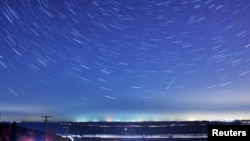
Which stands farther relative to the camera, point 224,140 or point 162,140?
point 162,140

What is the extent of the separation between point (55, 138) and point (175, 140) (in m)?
129

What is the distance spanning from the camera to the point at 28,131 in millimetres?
59188

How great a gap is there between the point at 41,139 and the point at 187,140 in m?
143

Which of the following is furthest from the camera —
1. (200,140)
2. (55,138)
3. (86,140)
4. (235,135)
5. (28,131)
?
(200,140)

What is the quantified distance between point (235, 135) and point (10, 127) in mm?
45368

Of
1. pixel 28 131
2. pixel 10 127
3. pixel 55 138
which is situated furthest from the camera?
pixel 55 138

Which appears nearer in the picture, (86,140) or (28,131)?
(28,131)

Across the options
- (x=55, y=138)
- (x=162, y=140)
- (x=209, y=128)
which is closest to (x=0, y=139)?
(x=55, y=138)

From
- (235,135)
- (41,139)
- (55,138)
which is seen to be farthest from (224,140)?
(55,138)

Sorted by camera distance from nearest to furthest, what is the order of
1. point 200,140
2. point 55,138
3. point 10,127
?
point 10,127
point 55,138
point 200,140

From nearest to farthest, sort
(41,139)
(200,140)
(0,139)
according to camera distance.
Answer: (0,139)
(41,139)
(200,140)

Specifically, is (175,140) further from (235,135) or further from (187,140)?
(235,135)

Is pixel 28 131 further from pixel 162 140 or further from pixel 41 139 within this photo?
pixel 162 140

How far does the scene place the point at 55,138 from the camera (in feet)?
260
